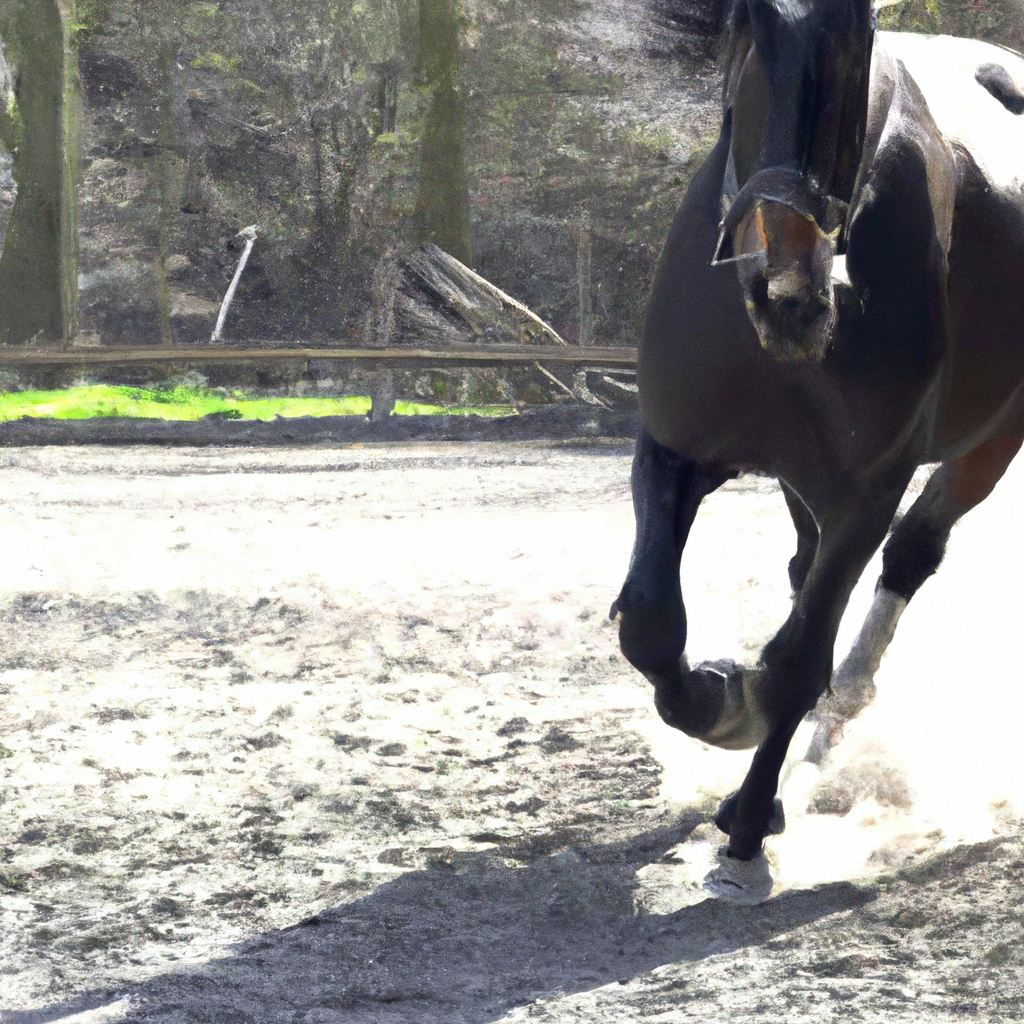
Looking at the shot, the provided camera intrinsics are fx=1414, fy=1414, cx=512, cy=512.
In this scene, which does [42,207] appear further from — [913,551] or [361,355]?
[913,551]

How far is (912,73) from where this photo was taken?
3.31 metres

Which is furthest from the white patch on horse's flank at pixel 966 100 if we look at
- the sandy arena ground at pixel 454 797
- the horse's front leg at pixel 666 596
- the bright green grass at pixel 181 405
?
the bright green grass at pixel 181 405

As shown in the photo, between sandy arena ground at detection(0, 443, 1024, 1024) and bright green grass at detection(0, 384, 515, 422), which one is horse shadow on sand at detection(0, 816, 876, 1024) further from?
bright green grass at detection(0, 384, 515, 422)

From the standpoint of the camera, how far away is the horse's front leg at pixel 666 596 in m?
3.01

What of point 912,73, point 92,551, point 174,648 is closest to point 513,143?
point 92,551

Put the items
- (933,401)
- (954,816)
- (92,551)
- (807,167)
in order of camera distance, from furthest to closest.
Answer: (92,551)
(954,816)
(933,401)
(807,167)

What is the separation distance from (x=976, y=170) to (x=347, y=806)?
84.7 inches

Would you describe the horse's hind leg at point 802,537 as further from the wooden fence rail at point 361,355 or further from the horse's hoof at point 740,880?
the wooden fence rail at point 361,355

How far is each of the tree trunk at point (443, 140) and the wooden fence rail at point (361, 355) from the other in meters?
2.99

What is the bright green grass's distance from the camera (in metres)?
13.0

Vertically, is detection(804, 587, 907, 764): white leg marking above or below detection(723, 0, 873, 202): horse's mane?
below

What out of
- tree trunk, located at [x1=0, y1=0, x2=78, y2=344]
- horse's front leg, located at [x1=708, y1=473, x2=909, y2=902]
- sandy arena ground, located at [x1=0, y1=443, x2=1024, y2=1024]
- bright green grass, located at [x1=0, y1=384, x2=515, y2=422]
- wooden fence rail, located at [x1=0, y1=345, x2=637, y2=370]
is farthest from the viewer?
tree trunk, located at [x1=0, y1=0, x2=78, y2=344]

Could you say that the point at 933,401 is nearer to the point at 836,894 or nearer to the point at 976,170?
the point at 976,170

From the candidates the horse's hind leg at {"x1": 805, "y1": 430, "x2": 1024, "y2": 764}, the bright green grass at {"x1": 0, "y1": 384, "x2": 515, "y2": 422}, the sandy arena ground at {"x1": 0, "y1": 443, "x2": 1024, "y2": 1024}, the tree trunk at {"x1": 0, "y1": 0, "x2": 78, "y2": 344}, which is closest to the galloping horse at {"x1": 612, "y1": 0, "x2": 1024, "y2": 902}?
the sandy arena ground at {"x1": 0, "y1": 443, "x2": 1024, "y2": 1024}
